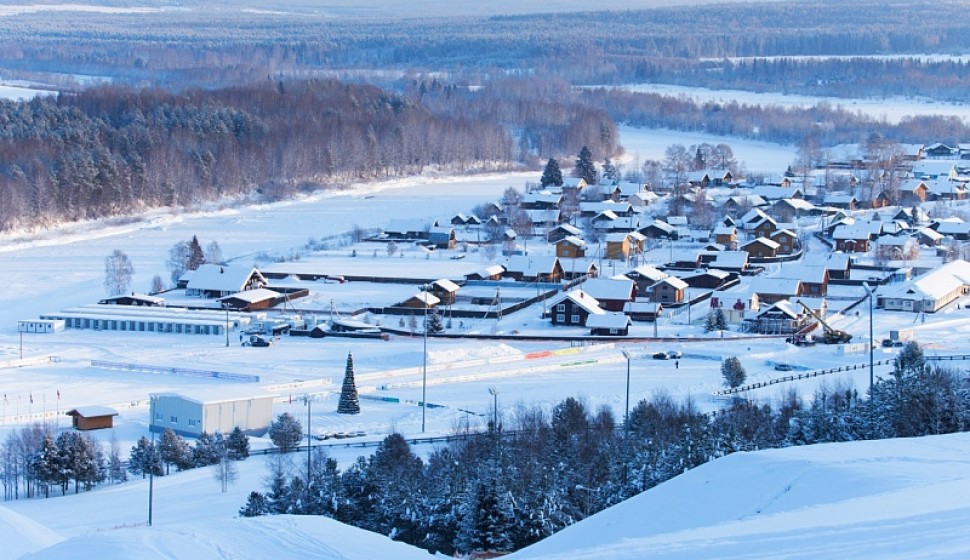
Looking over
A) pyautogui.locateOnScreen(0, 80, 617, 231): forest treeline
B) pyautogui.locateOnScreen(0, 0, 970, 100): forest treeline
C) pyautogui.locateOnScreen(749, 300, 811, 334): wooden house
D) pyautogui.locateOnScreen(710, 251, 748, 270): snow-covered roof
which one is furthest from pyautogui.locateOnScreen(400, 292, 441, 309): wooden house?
pyautogui.locateOnScreen(0, 0, 970, 100): forest treeline

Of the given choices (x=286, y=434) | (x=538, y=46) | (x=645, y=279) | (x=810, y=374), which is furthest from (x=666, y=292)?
(x=538, y=46)

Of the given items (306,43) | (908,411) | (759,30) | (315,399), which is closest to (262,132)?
(315,399)

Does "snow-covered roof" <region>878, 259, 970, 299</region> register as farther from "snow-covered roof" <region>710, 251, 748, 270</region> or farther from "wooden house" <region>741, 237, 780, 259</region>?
"wooden house" <region>741, 237, 780, 259</region>

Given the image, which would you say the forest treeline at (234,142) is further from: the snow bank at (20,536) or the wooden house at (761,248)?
the snow bank at (20,536)

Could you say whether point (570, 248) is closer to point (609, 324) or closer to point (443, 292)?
point (443, 292)

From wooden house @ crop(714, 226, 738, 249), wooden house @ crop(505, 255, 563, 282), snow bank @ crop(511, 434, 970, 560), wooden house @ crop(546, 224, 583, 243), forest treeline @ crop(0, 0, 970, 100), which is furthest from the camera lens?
forest treeline @ crop(0, 0, 970, 100)
